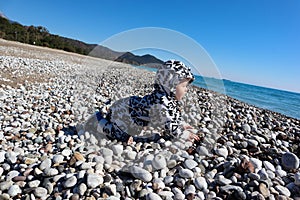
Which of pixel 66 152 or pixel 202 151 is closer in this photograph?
pixel 66 152

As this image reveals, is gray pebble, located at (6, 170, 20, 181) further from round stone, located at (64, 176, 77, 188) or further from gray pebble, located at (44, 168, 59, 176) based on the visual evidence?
round stone, located at (64, 176, 77, 188)

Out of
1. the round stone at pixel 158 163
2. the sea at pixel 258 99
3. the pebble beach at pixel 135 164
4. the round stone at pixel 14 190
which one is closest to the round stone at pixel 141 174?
the pebble beach at pixel 135 164

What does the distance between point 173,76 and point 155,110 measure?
398 mm

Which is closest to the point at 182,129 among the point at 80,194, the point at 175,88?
the point at 175,88

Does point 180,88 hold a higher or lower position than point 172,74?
lower

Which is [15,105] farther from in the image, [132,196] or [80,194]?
[132,196]

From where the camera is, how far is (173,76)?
2.05 meters

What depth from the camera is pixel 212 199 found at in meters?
1.41

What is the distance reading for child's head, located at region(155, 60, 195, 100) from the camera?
6.70 ft

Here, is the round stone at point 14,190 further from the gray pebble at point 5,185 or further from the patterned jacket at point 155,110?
the patterned jacket at point 155,110

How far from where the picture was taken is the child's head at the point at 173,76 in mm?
2041

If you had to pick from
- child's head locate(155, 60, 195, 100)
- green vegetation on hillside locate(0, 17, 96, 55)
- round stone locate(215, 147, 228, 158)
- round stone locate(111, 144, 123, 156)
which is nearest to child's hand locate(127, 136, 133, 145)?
round stone locate(111, 144, 123, 156)

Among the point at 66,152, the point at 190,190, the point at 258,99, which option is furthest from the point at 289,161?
the point at 258,99

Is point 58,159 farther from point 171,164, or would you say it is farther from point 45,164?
point 171,164
